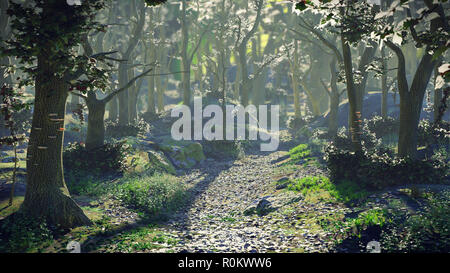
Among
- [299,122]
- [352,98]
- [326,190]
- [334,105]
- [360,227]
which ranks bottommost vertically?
[360,227]

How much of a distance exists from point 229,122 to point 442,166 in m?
21.1

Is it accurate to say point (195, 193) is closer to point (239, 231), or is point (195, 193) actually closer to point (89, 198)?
point (89, 198)

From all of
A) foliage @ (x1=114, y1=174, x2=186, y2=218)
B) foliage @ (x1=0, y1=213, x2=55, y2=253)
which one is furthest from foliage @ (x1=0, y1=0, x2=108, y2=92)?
foliage @ (x1=114, y1=174, x2=186, y2=218)

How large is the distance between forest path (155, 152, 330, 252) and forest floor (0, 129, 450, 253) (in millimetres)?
22

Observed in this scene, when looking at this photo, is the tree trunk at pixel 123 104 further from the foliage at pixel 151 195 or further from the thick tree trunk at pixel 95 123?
the foliage at pixel 151 195

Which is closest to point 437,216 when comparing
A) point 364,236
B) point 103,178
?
point 364,236

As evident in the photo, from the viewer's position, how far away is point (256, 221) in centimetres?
1033

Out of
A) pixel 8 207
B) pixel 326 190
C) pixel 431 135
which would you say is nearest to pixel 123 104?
pixel 8 207

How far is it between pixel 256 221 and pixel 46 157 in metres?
5.63

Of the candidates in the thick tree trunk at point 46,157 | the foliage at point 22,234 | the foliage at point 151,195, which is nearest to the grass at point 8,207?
the foliage at point 22,234

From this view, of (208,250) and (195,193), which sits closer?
(208,250)

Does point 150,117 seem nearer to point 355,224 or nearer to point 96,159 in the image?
point 96,159

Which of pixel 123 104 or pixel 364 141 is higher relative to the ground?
pixel 123 104

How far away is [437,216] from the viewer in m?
7.68
